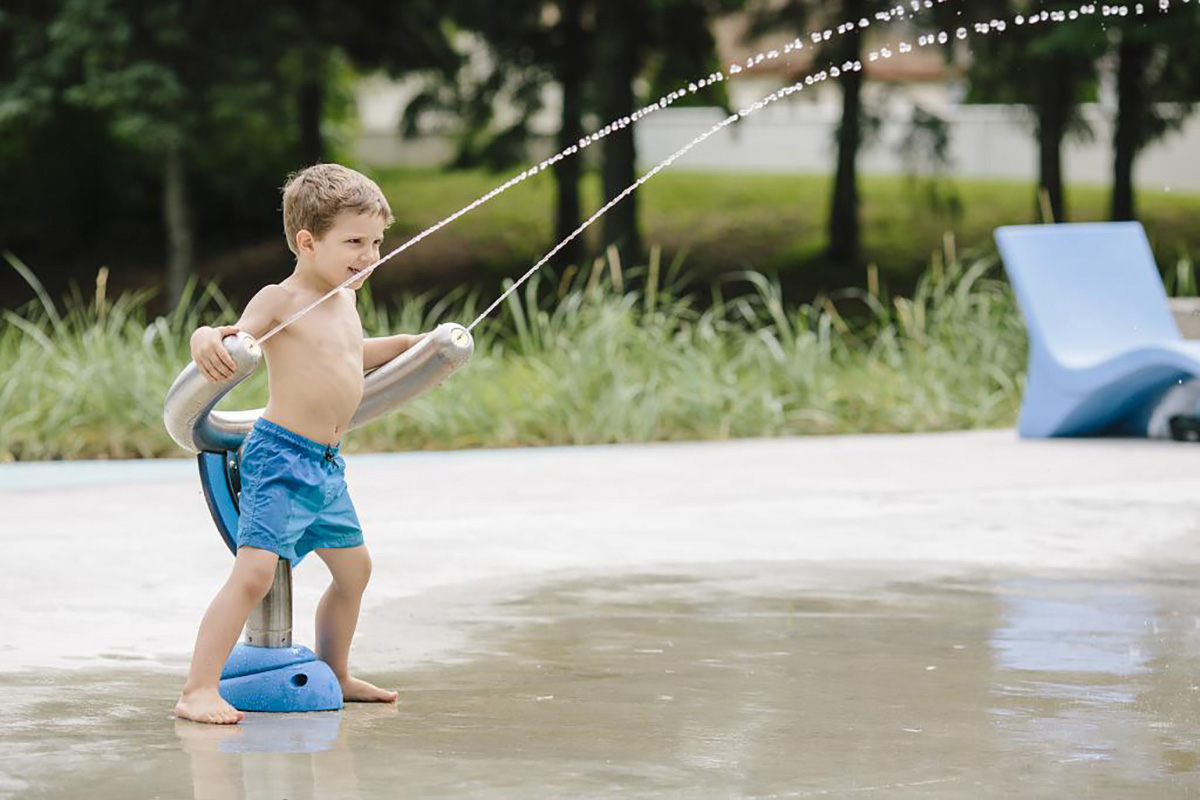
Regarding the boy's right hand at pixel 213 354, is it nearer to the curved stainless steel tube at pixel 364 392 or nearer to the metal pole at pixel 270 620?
the curved stainless steel tube at pixel 364 392

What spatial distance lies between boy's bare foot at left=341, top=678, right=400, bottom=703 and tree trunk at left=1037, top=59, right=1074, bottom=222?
834 inches

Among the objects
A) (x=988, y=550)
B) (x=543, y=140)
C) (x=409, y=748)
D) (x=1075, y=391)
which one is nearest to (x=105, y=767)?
(x=409, y=748)

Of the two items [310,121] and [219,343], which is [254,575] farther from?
[310,121]

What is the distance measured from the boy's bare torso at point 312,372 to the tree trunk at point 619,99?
20029 mm

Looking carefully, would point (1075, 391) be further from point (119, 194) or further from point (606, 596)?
point (119, 194)

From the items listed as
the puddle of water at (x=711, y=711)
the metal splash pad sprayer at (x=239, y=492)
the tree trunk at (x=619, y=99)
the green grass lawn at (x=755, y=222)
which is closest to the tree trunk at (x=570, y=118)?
the tree trunk at (x=619, y=99)

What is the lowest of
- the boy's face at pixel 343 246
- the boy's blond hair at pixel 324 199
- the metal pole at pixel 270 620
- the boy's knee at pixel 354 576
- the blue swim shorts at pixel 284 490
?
the metal pole at pixel 270 620

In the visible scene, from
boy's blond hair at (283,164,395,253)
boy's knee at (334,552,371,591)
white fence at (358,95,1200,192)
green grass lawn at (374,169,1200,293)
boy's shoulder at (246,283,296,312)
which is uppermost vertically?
boy's blond hair at (283,164,395,253)

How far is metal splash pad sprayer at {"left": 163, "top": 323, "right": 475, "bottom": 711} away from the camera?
4.34 metres

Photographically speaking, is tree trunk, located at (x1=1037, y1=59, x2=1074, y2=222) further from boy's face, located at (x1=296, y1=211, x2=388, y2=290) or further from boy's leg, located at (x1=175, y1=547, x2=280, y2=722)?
boy's leg, located at (x1=175, y1=547, x2=280, y2=722)

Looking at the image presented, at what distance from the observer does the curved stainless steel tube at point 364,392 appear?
418 cm

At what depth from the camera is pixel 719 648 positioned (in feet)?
17.2

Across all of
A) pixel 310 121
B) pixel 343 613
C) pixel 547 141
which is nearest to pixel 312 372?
pixel 343 613

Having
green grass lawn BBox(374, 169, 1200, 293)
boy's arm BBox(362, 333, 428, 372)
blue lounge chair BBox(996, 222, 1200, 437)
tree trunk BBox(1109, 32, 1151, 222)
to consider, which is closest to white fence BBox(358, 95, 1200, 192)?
green grass lawn BBox(374, 169, 1200, 293)
